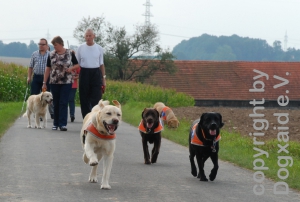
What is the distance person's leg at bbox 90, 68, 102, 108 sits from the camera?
15.5m

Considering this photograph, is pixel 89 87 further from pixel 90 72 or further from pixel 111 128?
pixel 111 128

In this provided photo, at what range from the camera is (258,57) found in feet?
562

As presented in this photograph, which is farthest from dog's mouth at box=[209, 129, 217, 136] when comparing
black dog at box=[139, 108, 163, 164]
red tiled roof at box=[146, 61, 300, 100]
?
red tiled roof at box=[146, 61, 300, 100]

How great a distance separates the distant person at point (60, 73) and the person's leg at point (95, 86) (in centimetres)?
58

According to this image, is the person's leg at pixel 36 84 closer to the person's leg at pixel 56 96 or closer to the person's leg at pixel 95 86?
the person's leg at pixel 56 96

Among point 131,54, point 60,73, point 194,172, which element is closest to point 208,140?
point 194,172

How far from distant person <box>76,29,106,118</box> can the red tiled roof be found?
178ft

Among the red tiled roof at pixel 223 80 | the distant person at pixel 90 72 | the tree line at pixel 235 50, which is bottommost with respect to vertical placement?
the red tiled roof at pixel 223 80

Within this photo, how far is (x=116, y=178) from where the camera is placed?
9984 millimetres

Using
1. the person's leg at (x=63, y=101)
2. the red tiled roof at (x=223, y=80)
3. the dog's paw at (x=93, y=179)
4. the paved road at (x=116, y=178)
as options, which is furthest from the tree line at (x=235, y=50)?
the dog's paw at (x=93, y=179)

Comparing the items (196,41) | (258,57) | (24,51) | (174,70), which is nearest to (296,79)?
(174,70)

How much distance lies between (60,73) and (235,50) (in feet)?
545

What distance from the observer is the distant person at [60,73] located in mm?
16031

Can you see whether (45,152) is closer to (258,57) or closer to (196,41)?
(258,57)
